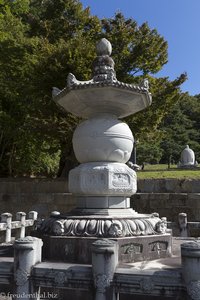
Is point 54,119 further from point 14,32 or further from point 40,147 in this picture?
point 14,32

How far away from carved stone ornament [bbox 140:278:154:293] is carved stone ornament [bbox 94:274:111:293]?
349 mm

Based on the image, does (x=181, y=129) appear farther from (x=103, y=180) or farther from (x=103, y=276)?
(x=103, y=276)

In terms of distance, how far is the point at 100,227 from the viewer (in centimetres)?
518

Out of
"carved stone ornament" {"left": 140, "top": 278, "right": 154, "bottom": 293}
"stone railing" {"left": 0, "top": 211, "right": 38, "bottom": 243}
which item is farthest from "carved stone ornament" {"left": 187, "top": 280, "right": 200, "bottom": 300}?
"stone railing" {"left": 0, "top": 211, "right": 38, "bottom": 243}

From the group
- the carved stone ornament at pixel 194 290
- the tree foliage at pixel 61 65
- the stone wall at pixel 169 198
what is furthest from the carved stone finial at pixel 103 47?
the stone wall at pixel 169 198

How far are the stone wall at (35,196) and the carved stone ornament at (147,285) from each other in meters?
10.8

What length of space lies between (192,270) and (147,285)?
1.60 feet

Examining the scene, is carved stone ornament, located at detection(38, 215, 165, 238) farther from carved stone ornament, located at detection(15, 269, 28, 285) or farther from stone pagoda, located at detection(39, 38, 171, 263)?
carved stone ornament, located at detection(15, 269, 28, 285)

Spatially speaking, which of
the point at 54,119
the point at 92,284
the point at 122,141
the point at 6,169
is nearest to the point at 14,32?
the point at 54,119

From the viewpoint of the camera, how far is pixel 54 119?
551 inches

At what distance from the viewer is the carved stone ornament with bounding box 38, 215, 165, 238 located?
5.12 meters

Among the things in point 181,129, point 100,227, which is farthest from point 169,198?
point 181,129

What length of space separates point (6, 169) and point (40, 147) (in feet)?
11.4

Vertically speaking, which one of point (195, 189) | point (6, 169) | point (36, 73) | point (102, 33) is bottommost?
point (195, 189)
